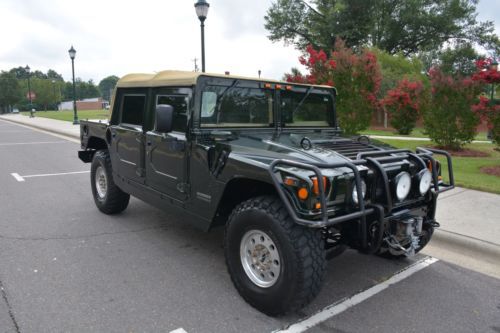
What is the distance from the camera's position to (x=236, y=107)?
4.08 meters

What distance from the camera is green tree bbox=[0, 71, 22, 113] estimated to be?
84000 millimetres

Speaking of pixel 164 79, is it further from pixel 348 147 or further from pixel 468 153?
pixel 468 153

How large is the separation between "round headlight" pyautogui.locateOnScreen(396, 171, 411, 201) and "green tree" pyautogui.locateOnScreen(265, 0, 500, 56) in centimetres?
3066

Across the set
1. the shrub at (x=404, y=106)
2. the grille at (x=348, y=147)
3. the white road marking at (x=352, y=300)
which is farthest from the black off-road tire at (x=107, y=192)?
the shrub at (x=404, y=106)

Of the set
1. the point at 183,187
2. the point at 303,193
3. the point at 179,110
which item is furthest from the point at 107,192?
the point at 303,193

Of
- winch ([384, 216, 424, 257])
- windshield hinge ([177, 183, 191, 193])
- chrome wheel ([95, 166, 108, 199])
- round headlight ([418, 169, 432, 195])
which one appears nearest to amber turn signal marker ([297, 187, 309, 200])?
winch ([384, 216, 424, 257])

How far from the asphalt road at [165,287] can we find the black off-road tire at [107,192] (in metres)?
0.23

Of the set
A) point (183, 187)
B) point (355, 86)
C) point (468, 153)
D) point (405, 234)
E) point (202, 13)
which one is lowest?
point (468, 153)

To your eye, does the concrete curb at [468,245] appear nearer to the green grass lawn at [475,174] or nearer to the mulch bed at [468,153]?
the green grass lawn at [475,174]

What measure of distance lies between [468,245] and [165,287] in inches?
129

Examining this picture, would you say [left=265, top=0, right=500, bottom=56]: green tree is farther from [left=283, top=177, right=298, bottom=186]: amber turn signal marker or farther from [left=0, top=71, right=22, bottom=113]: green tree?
[left=0, top=71, right=22, bottom=113]: green tree

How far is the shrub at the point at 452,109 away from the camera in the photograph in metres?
10.6

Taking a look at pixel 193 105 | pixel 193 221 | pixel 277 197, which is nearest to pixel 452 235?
pixel 277 197

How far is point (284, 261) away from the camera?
9.56ft
